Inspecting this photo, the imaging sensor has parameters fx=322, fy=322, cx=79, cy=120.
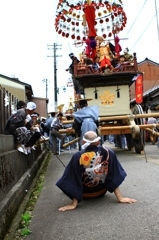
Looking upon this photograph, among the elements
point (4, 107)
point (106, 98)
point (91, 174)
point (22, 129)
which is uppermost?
point (106, 98)

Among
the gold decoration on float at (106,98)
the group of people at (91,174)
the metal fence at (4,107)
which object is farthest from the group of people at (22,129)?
the gold decoration on float at (106,98)

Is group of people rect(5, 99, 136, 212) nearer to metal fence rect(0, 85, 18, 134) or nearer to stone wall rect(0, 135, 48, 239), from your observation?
stone wall rect(0, 135, 48, 239)

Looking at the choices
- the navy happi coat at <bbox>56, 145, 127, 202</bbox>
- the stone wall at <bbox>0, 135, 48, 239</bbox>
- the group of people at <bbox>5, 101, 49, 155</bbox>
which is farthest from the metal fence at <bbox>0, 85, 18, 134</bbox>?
the navy happi coat at <bbox>56, 145, 127, 202</bbox>

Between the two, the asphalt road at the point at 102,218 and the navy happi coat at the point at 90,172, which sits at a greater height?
the navy happi coat at the point at 90,172

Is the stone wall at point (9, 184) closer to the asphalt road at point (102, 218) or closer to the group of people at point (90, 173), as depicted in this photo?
the asphalt road at point (102, 218)

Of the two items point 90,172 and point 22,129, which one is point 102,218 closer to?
point 90,172

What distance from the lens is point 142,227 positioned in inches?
139

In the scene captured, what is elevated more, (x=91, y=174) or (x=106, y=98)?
(x=106, y=98)

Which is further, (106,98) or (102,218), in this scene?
(106,98)

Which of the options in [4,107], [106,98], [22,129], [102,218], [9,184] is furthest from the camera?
[106,98]

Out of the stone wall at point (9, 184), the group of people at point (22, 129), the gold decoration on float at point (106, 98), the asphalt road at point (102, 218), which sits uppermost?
the gold decoration on float at point (106, 98)

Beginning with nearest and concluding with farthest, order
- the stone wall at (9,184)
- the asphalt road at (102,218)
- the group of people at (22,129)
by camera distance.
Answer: the asphalt road at (102,218) < the stone wall at (9,184) < the group of people at (22,129)

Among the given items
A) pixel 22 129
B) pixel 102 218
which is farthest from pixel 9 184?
pixel 22 129

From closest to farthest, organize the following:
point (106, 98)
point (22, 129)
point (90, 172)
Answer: point (90, 172)
point (22, 129)
point (106, 98)
